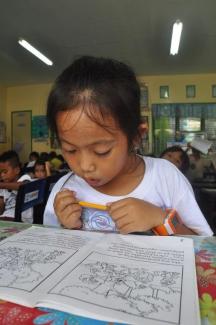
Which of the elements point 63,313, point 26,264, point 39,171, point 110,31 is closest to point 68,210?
point 26,264

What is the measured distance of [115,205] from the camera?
1.67ft

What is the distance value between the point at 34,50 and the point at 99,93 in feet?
12.9

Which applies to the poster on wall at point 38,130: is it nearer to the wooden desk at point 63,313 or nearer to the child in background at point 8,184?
the child in background at point 8,184

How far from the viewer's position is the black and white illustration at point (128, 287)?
242 millimetres

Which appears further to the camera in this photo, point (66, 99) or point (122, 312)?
point (66, 99)

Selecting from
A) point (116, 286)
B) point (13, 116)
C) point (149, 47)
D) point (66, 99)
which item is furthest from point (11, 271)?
point (13, 116)

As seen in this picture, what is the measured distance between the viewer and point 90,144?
1.67 ft

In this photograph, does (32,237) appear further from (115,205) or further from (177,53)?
(177,53)

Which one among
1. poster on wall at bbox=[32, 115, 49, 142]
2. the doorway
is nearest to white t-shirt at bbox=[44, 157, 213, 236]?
poster on wall at bbox=[32, 115, 49, 142]

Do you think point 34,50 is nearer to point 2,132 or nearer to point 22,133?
point 22,133

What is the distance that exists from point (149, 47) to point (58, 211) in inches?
154

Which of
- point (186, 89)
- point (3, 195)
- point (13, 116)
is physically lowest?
point (3, 195)

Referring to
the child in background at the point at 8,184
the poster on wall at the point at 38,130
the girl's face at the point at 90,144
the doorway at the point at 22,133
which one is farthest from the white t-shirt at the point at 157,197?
the doorway at the point at 22,133

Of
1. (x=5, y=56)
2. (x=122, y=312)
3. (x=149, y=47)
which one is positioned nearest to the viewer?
(x=122, y=312)
